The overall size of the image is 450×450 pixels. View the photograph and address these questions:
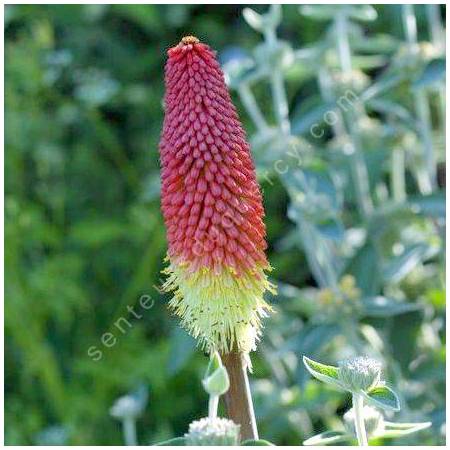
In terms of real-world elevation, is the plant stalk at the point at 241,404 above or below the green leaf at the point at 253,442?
above

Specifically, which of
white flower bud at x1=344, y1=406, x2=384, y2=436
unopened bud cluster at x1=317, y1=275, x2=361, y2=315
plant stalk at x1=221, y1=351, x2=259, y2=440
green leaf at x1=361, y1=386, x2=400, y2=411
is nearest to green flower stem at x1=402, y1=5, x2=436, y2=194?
unopened bud cluster at x1=317, y1=275, x2=361, y2=315

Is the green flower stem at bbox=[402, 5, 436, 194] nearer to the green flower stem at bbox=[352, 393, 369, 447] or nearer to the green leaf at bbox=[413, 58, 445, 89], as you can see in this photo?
the green leaf at bbox=[413, 58, 445, 89]

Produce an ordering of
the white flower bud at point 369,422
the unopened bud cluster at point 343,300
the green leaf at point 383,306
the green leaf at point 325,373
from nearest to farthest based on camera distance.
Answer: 1. the green leaf at point 325,373
2. the white flower bud at point 369,422
3. the green leaf at point 383,306
4. the unopened bud cluster at point 343,300

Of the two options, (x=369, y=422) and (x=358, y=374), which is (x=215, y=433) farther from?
(x=369, y=422)

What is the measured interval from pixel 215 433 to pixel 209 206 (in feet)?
0.95

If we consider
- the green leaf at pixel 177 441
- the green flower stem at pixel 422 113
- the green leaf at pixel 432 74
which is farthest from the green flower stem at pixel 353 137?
the green leaf at pixel 177 441

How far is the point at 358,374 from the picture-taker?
126 centimetres

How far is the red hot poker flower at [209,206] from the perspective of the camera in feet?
3.84

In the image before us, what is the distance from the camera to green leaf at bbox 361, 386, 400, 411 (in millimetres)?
1260

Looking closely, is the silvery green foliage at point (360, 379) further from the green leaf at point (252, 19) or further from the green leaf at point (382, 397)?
the green leaf at point (252, 19)

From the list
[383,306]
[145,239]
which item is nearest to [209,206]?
[383,306]

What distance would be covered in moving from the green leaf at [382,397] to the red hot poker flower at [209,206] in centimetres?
18

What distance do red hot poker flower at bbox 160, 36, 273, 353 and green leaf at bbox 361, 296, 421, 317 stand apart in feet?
3.76

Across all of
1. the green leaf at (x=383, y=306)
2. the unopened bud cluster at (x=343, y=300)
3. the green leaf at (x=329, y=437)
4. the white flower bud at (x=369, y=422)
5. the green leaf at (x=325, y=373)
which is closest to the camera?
the green leaf at (x=325, y=373)
